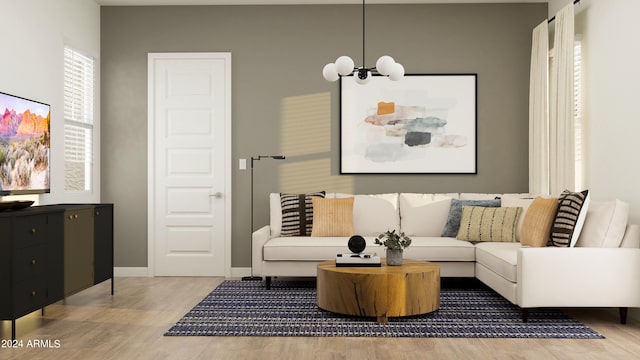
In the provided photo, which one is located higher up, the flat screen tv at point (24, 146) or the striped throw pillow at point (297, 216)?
the flat screen tv at point (24, 146)

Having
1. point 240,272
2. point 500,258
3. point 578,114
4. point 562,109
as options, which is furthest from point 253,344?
point 578,114

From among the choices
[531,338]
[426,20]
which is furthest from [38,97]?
[531,338]

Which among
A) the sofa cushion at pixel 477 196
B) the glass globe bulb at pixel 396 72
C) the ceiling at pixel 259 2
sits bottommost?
the sofa cushion at pixel 477 196

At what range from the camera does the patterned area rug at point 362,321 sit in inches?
153

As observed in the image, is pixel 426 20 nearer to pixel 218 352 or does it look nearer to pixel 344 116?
pixel 344 116

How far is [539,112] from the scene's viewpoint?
591 centimetres

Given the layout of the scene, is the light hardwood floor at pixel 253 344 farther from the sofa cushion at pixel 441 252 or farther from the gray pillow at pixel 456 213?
the gray pillow at pixel 456 213

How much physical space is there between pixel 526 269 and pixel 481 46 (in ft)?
9.90

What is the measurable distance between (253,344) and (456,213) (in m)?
2.79

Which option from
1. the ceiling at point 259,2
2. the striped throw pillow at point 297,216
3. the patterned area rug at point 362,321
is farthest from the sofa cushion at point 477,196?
the ceiling at point 259,2

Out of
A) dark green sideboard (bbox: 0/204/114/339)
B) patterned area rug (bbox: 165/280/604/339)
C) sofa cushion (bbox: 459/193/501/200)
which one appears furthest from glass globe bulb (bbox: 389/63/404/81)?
dark green sideboard (bbox: 0/204/114/339)

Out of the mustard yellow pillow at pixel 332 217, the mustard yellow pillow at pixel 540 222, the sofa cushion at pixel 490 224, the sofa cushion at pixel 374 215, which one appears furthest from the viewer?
the sofa cushion at pixel 374 215

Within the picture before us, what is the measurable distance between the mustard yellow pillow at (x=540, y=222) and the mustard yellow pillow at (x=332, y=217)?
163 cm

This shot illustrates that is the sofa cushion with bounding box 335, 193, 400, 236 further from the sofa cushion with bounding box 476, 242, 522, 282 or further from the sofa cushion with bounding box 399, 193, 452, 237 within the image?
the sofa cushion with bounding box 476, 242, 522, 282
